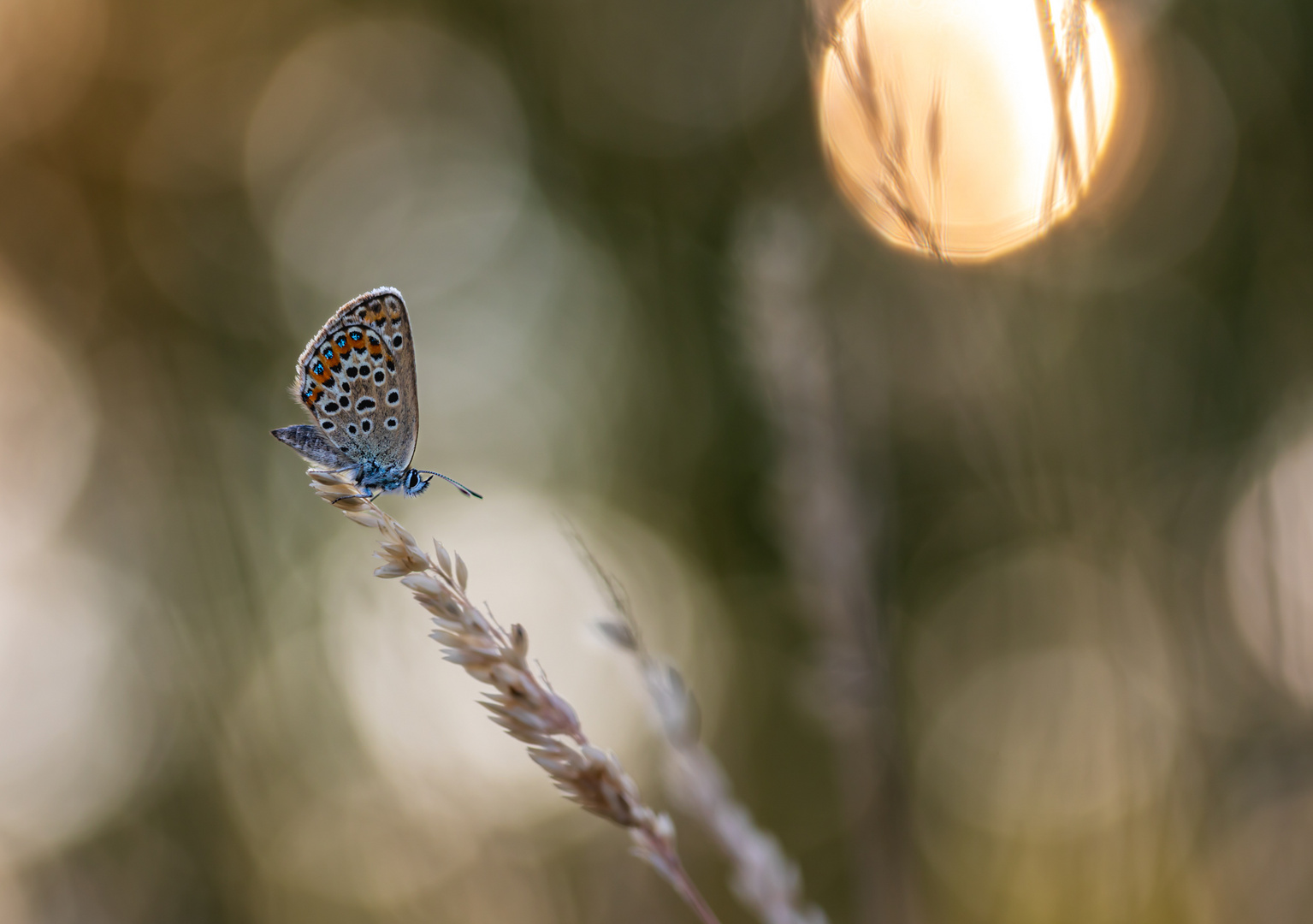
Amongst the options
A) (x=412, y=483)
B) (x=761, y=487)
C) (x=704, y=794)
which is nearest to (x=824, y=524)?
(x=704, y=794)

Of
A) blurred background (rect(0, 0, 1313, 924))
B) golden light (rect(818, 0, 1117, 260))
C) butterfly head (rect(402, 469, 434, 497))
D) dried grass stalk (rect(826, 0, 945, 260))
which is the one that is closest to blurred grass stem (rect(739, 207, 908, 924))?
blurred background (rect(0, 0, 1313, 924))

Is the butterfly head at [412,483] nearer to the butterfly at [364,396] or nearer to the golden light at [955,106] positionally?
the butterfly at [364,396]

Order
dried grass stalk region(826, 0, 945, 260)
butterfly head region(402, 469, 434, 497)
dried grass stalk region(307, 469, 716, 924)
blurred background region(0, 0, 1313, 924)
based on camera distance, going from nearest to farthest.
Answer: dried grass stalk region(307, 469, 716, 924) → dried grass stalk region(826, 0, 945, 260) → blurred background region(0, 0, 1313, 924) → butterfly head region(402, 469, 434, 497)

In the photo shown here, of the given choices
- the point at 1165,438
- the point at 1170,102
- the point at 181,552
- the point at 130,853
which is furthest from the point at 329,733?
the point at 1170,102

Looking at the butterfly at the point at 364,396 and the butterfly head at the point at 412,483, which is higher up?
the butterfly at the point at 364,396

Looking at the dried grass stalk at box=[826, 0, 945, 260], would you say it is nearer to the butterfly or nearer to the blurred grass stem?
the blurred grass stem

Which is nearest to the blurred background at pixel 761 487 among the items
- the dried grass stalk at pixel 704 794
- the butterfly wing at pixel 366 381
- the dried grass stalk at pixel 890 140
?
the dried grass stalk at pixel 890 140
